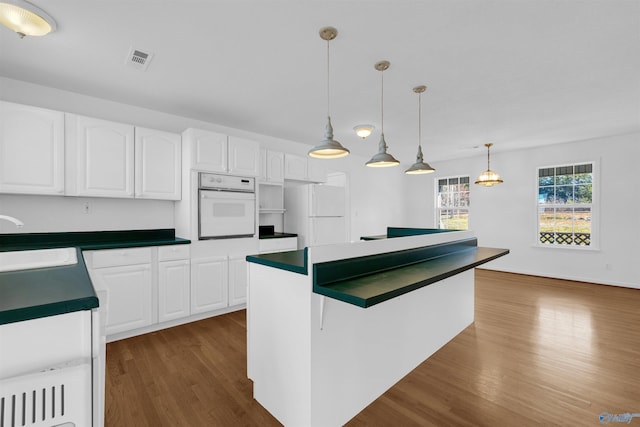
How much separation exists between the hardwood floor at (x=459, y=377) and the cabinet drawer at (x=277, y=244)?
980 millimetres

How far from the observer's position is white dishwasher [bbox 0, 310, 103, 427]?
76 centimetres

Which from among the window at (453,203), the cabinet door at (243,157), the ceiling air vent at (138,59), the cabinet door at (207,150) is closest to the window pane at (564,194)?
the window at (453,203)

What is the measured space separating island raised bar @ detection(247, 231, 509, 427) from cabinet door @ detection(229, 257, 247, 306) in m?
1.71

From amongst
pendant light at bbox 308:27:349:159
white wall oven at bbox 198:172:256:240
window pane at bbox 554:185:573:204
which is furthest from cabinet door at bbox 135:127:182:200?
window pane at bbox 554:185:573:204

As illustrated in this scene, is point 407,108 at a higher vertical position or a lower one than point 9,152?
higher

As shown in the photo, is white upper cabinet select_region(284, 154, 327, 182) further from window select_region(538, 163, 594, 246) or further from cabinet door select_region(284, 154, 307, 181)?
window select_region(538, 163, 594, 246)

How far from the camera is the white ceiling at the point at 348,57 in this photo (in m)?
1.91

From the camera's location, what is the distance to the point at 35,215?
2873mm

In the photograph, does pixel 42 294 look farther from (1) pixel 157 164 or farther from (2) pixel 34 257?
(1) pixel 157 164

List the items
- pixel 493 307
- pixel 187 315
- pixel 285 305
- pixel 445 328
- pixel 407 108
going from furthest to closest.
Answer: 1. pixel 493 307
2. pixel 407 108
3. pixel 187 315
4. pixel 445 328
5. pixel 285 305

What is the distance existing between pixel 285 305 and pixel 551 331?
3.12 m

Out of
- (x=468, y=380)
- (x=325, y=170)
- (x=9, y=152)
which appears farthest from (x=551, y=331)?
(x=9, y=152)

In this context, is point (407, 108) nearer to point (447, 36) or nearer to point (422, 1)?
point (447, 36)

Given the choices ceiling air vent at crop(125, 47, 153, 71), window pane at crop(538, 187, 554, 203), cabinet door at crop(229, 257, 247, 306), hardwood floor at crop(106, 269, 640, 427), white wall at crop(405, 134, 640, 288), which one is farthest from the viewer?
window pane at crop(538, 187, 554, 203)
